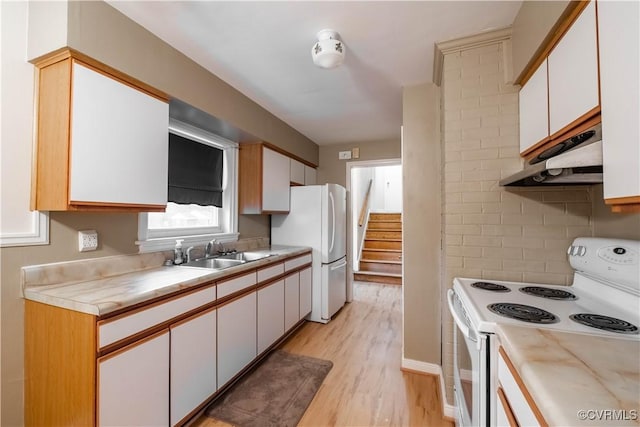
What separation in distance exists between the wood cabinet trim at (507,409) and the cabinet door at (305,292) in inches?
90.0

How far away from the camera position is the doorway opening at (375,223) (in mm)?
4496

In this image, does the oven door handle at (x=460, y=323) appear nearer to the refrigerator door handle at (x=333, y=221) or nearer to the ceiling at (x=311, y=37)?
the ceiling at (x=311, y=37)

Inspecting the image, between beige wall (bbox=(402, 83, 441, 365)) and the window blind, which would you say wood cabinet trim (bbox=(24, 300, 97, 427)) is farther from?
beige wall (bbox=(402, 83, 441, 365))

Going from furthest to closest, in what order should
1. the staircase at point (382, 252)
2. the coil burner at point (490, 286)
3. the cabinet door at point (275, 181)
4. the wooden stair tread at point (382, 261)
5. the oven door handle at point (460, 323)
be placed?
1. the wooden stair tread at point (382, 261)
2. the staircase at point (382, 252)
3. the cabinet door at point (275, 181)
4. the coil burner at point (490, 286)
5. the oven door handle at point (460, 323)

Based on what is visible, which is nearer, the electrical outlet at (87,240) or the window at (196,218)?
the electrical outlet at (87,240)

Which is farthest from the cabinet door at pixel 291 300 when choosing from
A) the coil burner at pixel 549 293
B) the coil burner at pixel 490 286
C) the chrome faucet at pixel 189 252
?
the coil burner at pixel 549 293

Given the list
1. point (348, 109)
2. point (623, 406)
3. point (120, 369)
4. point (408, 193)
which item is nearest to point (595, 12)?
point (623, 406)

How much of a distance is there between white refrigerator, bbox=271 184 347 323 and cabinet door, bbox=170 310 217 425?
5.46ft

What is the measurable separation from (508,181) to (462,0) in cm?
100

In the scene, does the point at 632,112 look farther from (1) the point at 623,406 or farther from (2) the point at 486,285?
(2) the point at 486,285

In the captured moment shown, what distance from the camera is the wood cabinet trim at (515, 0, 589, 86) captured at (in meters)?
1.08

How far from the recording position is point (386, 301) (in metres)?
4.11

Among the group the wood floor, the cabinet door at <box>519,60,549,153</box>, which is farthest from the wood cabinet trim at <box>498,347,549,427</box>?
the wood floor

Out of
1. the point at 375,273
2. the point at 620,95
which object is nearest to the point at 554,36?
the point at 620,95
